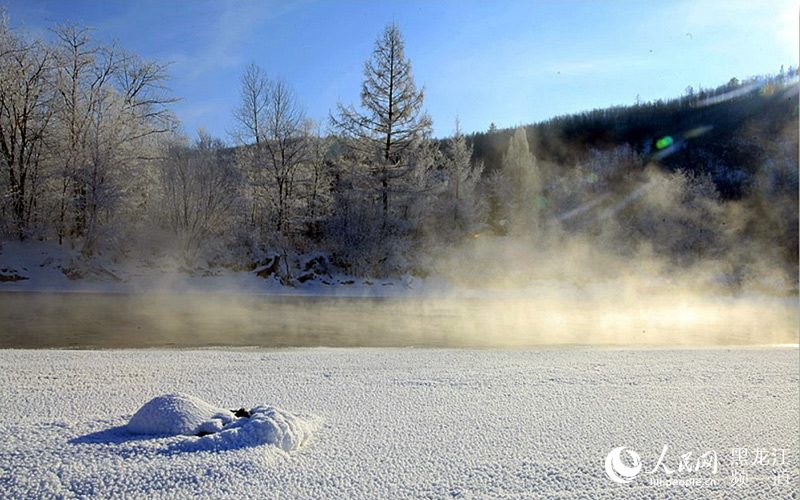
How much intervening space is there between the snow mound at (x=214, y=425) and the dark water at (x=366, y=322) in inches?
201

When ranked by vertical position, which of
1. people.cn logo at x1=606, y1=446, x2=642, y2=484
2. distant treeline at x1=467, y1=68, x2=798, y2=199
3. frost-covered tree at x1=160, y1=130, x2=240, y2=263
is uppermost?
distant treeline at x1=467, y1=68, x2=798, y2=199

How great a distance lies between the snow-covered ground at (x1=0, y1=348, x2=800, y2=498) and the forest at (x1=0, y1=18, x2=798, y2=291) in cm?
1328

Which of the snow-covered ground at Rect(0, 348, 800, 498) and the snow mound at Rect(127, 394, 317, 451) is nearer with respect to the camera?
the snow-covered ground at Rect(0, 348, 800, 498)

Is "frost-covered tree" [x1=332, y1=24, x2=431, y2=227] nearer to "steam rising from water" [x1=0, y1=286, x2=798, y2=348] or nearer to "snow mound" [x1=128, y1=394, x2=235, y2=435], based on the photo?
"steam rising from water" [x1=0, y1=286, x2=798, y2=348]

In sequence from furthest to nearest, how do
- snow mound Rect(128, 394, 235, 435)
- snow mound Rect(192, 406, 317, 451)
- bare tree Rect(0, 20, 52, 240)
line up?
bare tree Rect(0, 20, 52, 240) → snow mound Rect(128, 394, 235, 435) → snow mound Rect(192, 406, 317, 451)

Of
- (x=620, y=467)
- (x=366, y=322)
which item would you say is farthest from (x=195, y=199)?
(x=620, y=467)

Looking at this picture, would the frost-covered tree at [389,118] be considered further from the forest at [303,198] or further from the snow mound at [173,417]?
the snow mound at [173,417]

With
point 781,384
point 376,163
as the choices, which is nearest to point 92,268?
point 376,163

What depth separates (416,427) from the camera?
11.1 feet

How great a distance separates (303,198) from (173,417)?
779 inches

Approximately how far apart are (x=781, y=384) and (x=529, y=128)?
184 feet

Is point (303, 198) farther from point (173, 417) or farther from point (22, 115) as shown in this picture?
point (173, 417)

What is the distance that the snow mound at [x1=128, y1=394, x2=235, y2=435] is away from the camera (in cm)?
284

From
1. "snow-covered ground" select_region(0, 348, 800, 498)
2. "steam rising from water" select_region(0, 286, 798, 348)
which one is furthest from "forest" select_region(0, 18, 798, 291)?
"snow-covered ground" select_region(0, 348, 800, 498)
